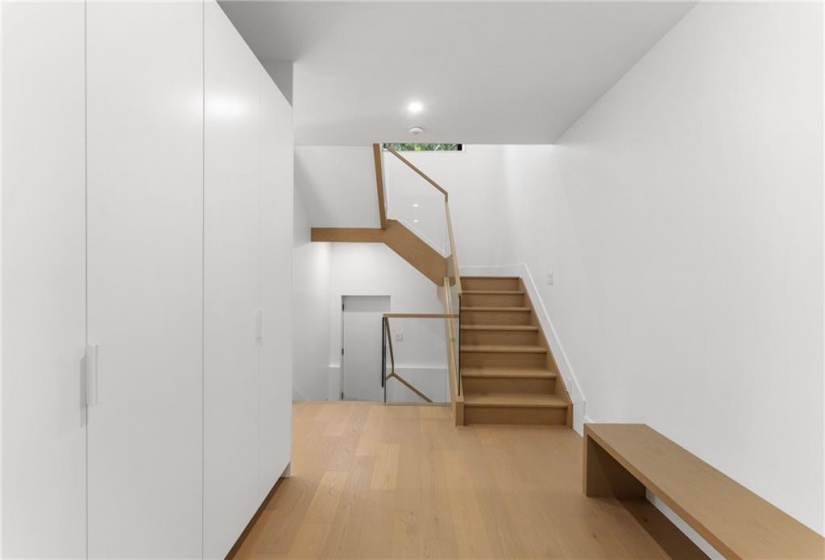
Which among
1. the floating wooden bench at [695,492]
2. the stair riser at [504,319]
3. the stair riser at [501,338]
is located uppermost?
the stair riser at [504,319]

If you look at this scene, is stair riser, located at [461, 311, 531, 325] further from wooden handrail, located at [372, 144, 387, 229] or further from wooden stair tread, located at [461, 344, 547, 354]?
wooden handrail, located at [372, 144, 387, 229]

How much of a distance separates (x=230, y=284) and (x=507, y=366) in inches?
135

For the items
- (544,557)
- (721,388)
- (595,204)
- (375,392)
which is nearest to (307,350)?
(375,392)

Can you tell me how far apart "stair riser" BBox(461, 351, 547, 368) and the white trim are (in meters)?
0.24

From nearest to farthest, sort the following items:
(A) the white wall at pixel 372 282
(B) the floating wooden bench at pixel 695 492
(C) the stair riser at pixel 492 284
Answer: (B) the floating wooden bench at pixel 695 492
(C) the stair riser at pixel 492 284
(A) the white wall at pixel 372 282

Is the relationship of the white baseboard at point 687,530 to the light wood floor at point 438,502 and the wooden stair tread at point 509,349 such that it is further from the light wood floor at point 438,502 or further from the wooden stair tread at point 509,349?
the wooden stair tread at point 509,349

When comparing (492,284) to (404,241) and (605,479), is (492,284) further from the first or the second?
(605,479)

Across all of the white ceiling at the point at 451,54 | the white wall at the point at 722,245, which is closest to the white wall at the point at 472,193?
the white ceiling at the point at 451,54

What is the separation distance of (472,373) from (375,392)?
3.85 meters

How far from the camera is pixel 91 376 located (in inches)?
43.9

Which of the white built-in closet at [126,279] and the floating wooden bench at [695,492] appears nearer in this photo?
the white built-in closet at [126,279]

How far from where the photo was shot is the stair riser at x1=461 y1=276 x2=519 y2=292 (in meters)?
6.18

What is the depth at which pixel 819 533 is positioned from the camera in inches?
60.4

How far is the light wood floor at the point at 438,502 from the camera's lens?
7.06 ft
